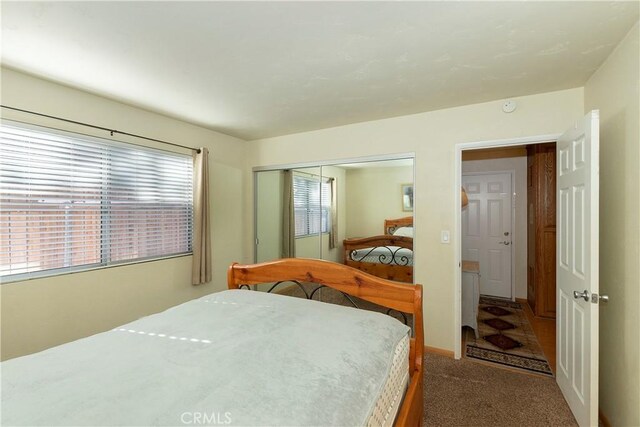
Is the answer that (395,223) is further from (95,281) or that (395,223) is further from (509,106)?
Answer: (95,281)

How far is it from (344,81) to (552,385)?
296cm

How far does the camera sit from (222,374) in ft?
3.49

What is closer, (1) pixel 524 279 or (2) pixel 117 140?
(2) pixel 117 140

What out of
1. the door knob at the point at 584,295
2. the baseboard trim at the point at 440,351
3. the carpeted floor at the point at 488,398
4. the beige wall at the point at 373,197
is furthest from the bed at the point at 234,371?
the beige wall at the point at 373,197

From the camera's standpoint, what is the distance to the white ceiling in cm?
147

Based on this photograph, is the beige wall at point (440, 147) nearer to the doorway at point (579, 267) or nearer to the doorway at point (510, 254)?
the doorway at point (579, 267)

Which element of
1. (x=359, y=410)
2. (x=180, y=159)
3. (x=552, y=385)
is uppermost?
(x=180, y=159)

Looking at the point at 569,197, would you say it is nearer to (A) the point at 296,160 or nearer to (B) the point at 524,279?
(A) the point at 296,160

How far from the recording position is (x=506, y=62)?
6.48ft

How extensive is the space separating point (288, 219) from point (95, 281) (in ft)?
6.93

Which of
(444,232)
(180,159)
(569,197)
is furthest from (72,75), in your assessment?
(569,197)

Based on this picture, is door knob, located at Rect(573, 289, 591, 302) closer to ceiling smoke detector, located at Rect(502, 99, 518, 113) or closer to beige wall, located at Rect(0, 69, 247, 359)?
ceiling smoke detector, located at Rect(502, 99, 518, 113)

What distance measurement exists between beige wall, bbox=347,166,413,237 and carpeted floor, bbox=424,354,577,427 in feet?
4.94

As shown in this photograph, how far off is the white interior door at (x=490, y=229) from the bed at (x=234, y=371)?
372cm
